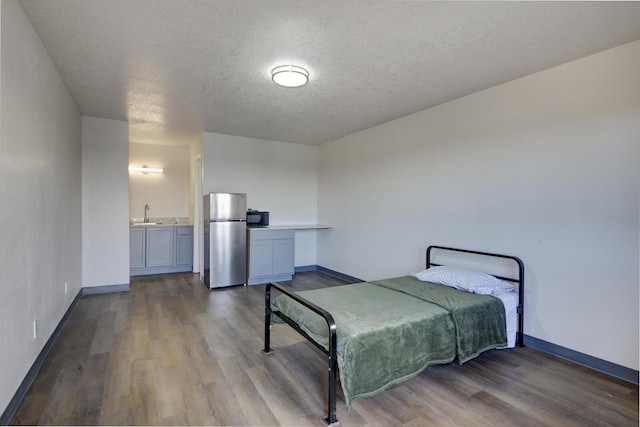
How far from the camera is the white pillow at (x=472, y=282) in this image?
2.87m

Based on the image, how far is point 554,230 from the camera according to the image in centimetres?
276

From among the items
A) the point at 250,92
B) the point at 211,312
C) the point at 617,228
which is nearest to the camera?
the point at 617,228

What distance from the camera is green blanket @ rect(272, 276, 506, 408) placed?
6.34ft

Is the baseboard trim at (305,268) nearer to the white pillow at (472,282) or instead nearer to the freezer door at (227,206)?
the freezer door at (227,206)

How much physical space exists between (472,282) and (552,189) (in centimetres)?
108

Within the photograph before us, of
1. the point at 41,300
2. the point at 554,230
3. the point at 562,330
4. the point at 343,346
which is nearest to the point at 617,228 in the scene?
the point at 554,230

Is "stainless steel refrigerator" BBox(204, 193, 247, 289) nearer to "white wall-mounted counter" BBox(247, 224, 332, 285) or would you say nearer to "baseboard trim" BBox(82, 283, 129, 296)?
"white wall-mounted counter" BBox(247, 224, 332, 285)

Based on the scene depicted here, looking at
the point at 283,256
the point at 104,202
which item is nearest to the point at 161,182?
the point at 104,202

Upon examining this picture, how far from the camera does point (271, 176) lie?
586 centimetres

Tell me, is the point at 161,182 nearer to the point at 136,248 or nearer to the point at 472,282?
the point at 136,248

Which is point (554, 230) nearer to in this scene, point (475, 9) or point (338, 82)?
point (475, 9)

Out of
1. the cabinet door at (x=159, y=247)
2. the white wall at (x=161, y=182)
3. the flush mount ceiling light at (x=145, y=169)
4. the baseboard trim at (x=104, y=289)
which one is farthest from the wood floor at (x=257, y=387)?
the flush mount ceiling light at (x=145, y=169)

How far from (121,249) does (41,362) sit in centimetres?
234

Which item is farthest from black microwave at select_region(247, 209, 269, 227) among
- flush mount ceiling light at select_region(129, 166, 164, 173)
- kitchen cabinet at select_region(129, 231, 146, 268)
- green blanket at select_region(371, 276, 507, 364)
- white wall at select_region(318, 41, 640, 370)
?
green blanket at select_region(371, 276, 507, 364)
